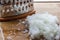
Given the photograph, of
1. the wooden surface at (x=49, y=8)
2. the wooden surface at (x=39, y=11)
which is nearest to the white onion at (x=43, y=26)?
the wooden surface at (x=39, y=11)

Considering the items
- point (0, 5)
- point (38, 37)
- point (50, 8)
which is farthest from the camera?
point (50, 8)

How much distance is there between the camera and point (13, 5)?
2.28ft

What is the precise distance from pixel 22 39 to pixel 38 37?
61mm

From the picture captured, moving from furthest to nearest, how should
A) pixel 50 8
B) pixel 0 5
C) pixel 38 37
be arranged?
pixel 50 8 < pixel 0 5 < pixel 38 37

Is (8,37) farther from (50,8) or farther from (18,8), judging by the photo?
(50,8)

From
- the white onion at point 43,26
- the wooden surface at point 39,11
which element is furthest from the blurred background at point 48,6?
the white onion at point 43,26

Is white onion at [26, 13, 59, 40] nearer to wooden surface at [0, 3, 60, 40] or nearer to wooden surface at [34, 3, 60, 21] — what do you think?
wooden surface at [0, 3, 60, 40]

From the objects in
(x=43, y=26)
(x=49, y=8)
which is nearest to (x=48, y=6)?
(x=49, y=8)

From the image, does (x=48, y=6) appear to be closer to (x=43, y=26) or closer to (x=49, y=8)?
(x=49, y=8)

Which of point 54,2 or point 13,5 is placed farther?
point 54,2

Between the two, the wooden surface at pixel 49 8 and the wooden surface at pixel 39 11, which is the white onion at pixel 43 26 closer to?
the wooden surface at pixel 39 11

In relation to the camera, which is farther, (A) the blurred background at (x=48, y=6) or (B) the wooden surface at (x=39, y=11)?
(A) the blurred background at (x=48, y=6)

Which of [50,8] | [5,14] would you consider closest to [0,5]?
[5,14]

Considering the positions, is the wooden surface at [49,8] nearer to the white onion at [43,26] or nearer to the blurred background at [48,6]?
the blurred background at [48,6]
